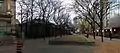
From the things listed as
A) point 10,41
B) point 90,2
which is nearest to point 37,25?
point 90,2

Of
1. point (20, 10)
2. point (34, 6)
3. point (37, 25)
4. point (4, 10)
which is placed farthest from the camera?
point (37, 25)

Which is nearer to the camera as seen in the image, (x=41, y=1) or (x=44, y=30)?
(x=41, y=1)

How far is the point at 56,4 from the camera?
73.1 metres

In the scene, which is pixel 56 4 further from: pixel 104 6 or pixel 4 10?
pixel 4 10

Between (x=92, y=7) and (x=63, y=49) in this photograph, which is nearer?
(x=63, y=49)

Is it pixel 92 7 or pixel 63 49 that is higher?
pixel 92 7

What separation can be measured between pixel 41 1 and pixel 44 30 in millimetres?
9739

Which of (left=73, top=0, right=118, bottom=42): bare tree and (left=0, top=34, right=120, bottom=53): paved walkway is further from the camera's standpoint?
(left=73, top=0, right=118, bottom=42): bare tree

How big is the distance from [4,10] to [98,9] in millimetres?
21342

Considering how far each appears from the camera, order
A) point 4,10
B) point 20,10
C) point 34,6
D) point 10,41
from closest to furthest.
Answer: point 10,41
point 4,10
point 20,10
point 34,6

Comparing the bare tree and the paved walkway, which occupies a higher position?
the bare tree

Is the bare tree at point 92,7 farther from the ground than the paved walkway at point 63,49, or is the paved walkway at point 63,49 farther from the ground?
the bare tree at point 92,7

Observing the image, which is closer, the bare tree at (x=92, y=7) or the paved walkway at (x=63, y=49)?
the paved walkway at (x=63, y=49)

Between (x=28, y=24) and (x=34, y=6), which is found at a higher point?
(x=34, y=6)
